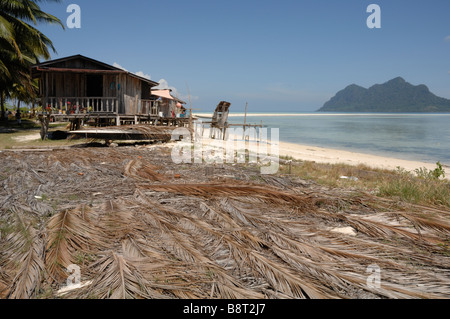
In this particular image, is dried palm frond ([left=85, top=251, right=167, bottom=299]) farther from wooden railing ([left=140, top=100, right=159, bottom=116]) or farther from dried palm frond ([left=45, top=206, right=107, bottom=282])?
wooden railing ([left=140, top=100, right=159, bottom=116])

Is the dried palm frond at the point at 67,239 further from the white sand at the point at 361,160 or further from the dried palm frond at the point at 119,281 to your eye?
the white sand at the point at 361,160

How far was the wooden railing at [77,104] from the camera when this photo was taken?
17094mm

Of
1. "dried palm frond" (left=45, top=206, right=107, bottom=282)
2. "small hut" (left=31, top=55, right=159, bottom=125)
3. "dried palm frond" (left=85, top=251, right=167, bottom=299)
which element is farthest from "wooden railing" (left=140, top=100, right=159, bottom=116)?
"dried palm frond" (left=85, top=251, right=167, bottom=299)

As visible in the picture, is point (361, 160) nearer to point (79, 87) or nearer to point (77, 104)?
point (77, 104)

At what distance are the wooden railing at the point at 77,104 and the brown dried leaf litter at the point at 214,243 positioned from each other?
1297 cm

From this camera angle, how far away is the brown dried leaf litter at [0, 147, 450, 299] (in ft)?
8.06

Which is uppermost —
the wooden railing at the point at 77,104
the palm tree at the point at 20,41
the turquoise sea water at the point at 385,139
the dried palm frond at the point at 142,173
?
the palm tree at the point at 20,41

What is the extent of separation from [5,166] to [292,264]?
7.74m

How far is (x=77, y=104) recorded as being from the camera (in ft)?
55.8

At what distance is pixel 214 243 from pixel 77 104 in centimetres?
1676

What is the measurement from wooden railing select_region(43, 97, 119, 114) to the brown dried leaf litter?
12971 mm

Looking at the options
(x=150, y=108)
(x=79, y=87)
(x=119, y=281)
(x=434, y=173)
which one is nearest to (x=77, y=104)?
(x=79, y=87)

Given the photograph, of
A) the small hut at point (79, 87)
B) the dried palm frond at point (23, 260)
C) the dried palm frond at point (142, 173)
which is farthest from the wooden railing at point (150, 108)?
the dried palm frond at point (23, 260)

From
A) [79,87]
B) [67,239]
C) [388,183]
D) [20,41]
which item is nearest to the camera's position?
[67,239]
